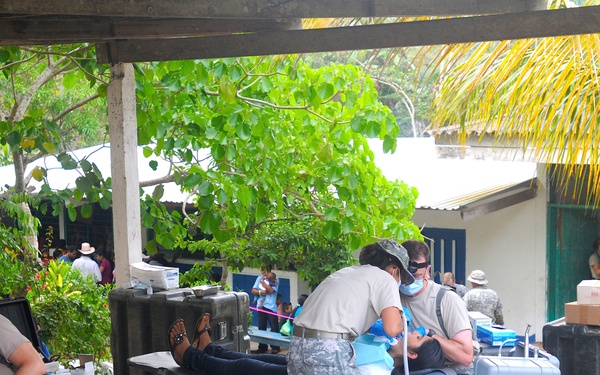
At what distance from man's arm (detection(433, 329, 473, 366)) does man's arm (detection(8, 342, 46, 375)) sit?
2314 millimetres

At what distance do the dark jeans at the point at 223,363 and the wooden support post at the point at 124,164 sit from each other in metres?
A: 1.12

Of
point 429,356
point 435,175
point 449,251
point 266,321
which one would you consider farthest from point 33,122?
point 435,175

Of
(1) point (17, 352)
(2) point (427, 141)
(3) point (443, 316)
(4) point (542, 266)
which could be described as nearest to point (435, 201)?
(4) point (542, 266)

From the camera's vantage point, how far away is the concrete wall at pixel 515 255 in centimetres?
1373

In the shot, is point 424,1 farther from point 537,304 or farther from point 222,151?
point 537,304

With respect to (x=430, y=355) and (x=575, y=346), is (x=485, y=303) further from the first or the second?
(x=430, y=355)

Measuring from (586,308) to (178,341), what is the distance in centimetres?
277

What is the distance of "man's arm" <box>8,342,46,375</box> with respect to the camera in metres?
4.48

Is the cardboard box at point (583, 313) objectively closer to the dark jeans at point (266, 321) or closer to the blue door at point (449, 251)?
the dark jeans at point (266, 321)

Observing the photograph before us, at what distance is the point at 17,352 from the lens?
4.50 metres

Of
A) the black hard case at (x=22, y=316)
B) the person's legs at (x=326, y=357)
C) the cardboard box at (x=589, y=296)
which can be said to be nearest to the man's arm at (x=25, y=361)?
the person's legs at (x=326, y=357)

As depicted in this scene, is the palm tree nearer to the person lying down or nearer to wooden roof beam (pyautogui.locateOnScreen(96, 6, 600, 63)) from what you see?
wooden roof beam (pyautogui.locateOnScreen(96, 6, 600, 63))

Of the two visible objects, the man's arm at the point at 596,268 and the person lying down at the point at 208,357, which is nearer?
the person lying down at the point at 208,357

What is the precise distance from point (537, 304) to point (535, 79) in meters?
7.59
